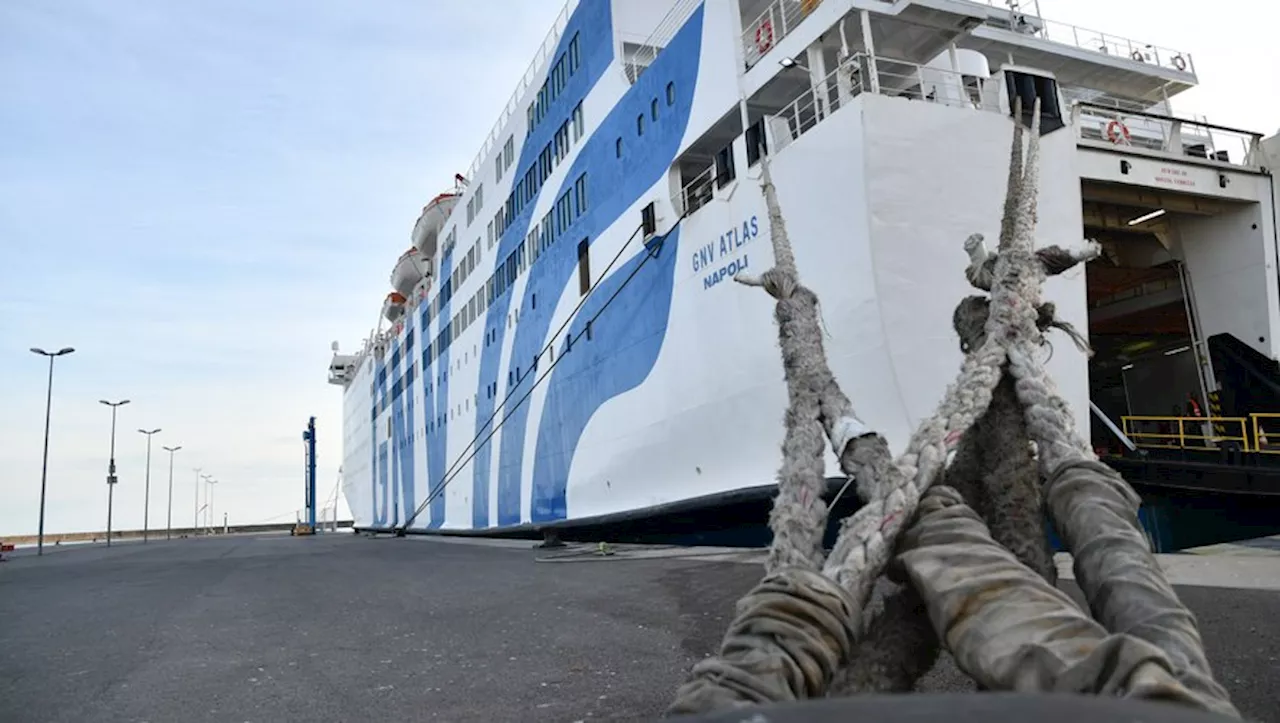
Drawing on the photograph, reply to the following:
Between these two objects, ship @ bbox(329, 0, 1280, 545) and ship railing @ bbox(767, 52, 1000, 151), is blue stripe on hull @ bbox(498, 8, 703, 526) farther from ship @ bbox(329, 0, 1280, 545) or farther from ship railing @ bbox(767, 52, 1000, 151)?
ship railing @ bbox(767, 52, 1000, 151)

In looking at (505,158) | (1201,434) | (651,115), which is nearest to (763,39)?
(651,115)

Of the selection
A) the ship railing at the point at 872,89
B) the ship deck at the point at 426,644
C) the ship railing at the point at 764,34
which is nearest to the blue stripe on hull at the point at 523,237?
the ship railing at the point at 764,34

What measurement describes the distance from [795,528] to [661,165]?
924 cm

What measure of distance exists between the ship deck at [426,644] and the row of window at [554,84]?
10.4 m

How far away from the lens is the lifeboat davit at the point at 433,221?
93.2 feet

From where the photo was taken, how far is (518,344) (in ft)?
56.2

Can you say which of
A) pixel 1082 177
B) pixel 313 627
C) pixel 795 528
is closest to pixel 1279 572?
pixel 1082 177

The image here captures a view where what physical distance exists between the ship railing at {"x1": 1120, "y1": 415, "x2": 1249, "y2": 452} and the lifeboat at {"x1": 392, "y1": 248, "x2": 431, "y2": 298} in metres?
25.7

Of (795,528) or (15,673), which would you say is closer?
(795,528)

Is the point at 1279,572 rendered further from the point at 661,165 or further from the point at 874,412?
the point at 661,165

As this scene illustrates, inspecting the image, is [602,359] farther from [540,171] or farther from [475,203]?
[475,203]

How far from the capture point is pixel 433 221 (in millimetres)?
28797

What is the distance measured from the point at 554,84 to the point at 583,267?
458 centimetres

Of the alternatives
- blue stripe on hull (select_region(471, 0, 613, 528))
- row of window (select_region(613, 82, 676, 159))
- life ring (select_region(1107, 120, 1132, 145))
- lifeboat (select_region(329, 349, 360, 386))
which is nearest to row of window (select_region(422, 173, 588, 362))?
blue stripe on hull (select_region(471, 0, 613, 528))
